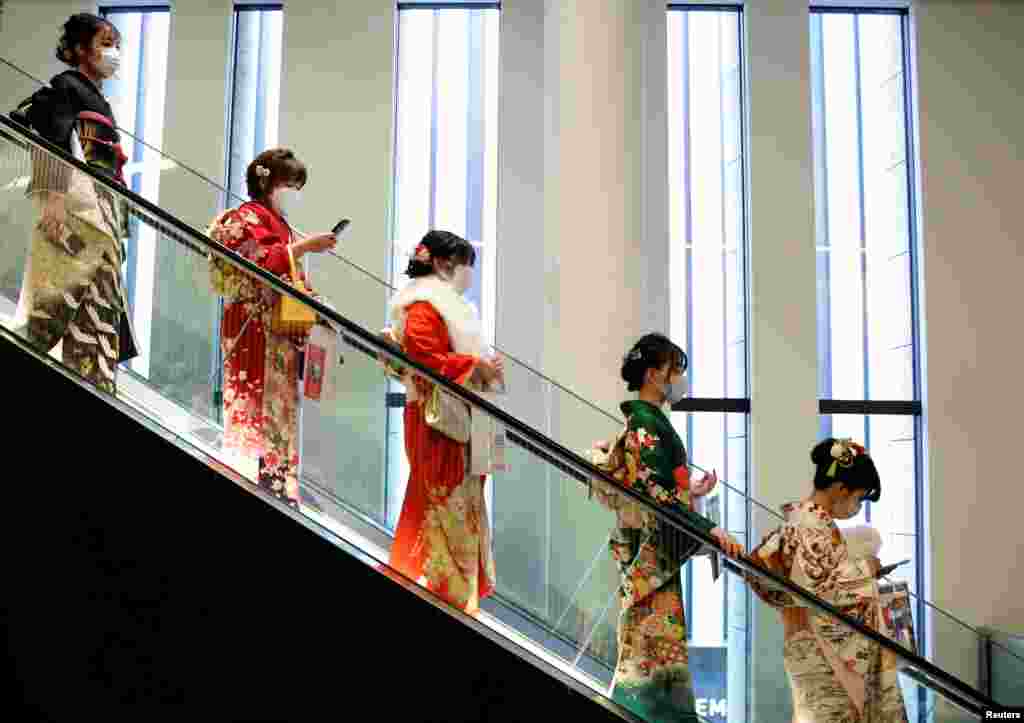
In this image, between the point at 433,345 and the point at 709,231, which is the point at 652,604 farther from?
the point at 709,231

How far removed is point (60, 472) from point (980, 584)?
651 centimetres

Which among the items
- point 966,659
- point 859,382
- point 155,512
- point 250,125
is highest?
point 250,125

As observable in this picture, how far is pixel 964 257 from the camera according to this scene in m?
8.18

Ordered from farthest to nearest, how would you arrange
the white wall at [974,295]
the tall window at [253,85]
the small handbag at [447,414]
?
1. the tall window at [253,85]
2. the white wall at [974,295]
3. the small handbag at [447,414]

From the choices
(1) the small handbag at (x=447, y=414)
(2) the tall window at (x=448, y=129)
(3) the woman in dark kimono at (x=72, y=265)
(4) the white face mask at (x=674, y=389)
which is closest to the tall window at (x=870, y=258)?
(2) the tall window at (x=448, y=129)

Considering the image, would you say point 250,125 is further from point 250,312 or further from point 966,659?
point 966,659

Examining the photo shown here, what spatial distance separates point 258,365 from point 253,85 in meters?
4.99

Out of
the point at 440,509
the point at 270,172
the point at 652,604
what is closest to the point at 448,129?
the point at 270,172

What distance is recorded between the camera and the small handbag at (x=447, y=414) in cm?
397

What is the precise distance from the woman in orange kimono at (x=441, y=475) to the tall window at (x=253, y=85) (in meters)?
4.69

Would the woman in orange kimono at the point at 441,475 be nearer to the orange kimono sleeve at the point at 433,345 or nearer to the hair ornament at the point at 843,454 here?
the orange kimono sleeve at the point at 433,345

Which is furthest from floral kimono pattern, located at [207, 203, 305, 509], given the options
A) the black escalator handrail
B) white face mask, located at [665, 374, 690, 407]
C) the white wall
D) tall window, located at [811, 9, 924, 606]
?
the white wall

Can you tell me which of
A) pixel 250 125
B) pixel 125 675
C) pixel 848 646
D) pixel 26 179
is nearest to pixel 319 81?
pixel 250 125

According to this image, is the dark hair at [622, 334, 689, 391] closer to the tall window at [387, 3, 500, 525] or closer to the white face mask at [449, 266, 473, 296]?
the white face mask at [449, 266, 473, 296]
